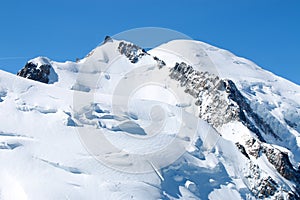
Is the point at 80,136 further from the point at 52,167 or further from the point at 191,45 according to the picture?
the point at 191,45

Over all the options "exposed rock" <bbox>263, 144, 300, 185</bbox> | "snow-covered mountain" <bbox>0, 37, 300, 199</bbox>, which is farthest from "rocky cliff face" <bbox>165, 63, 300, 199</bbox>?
"snow-covered mountain" <bbox>0, 37, 300, 199</bbox>

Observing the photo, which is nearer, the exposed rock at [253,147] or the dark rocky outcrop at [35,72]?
the exposed rock at [253,147]

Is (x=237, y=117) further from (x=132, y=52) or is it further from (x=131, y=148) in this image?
(x=132, y=52)

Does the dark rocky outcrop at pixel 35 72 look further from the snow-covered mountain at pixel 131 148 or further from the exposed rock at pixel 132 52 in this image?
the exposed rock at pixel 132 52

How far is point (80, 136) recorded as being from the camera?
29078 millimetres

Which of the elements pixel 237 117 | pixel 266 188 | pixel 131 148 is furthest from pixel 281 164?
pixel 131 148

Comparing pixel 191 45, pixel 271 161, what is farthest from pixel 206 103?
pixel 191 45

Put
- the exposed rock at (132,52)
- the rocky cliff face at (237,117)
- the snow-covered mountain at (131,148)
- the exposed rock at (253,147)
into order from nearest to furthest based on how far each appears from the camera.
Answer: the snow-covered mountain at (131,148) → the rocky cliff face at (237,117) → the exposed rock at (253,147) → the exposed rock at (132,52)

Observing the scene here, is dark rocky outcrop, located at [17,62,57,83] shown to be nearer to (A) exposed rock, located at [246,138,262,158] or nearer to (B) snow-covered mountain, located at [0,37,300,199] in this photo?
(B) snow-covered mountain, located at [0,37,300,199]

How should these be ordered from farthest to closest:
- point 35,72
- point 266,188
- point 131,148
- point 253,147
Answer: point 35,72
point 253,147
point 266,188
point 131,148

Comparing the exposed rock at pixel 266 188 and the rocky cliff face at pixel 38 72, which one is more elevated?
the rocky cliff face at pixel 38 72

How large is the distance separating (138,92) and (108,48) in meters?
18.6

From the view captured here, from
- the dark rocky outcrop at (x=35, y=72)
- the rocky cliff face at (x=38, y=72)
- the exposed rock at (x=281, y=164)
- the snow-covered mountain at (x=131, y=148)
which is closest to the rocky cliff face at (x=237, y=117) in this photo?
the exposed rock at (x=281, y=164)

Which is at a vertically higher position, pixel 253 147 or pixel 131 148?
pixel 253 147
